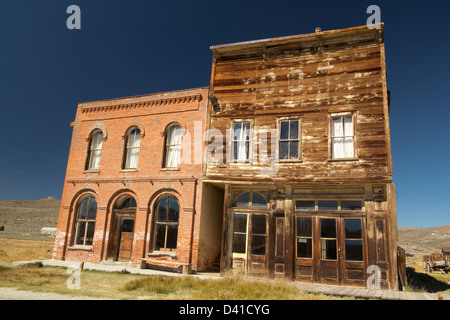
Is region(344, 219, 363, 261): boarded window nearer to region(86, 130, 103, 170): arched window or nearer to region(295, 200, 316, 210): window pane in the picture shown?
region(295, 200, 316, 210): window pane

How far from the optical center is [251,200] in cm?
1359

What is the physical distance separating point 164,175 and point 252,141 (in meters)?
4.60

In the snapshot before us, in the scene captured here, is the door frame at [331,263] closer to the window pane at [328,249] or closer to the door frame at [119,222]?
→ the window pane at [328,249]

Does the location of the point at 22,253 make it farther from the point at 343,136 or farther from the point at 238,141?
the point at 343,136

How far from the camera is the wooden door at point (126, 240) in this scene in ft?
51.2

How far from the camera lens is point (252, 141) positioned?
1375cm

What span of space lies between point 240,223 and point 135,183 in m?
5.76

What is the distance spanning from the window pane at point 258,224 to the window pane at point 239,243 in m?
0.53

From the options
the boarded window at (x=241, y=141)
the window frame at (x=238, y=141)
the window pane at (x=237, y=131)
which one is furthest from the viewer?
the window pane at (x=237, y=131)

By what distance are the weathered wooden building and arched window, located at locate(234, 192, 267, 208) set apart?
0.14 feet

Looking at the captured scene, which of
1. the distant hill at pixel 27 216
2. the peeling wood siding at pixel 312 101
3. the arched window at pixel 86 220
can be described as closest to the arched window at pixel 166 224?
the peeling wood siding at pixel 312 101

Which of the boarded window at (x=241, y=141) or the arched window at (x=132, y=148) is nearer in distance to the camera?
the boarded window at (x=241, y=141)

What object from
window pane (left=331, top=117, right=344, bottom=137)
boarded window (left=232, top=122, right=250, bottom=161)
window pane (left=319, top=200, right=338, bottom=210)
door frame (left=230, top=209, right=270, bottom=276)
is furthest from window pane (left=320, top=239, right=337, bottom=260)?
boarded window (left=232, top=122, right=250, bottom=161)
